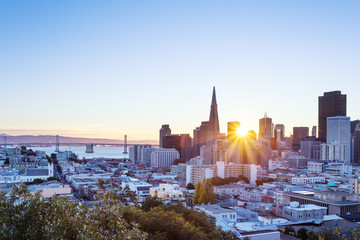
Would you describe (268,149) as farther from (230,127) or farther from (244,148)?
(230,127)

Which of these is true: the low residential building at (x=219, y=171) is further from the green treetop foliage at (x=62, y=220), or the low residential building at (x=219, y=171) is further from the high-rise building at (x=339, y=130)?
the high-rise building at (x=339, y=130)

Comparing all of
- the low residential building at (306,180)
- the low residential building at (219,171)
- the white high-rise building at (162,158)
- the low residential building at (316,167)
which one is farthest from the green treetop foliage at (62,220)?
the white high-rise building at (162,158)

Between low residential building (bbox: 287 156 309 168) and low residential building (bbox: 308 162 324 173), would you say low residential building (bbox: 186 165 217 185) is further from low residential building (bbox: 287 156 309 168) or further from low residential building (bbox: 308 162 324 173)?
low residential building (bbox: 287 156 309 168)

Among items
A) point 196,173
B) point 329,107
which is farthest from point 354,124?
point 196,173

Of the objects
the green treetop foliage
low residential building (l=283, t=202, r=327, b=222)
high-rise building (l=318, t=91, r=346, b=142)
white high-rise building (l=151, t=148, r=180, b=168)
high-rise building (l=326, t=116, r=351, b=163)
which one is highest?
high-rise building (l=318, t=91, r=346, b=142)

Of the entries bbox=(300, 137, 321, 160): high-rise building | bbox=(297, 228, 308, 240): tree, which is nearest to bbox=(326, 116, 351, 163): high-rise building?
bbox=(300, 137, 321, 160): high-rise building

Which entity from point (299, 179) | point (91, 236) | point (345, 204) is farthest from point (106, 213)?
point (299, 179)
